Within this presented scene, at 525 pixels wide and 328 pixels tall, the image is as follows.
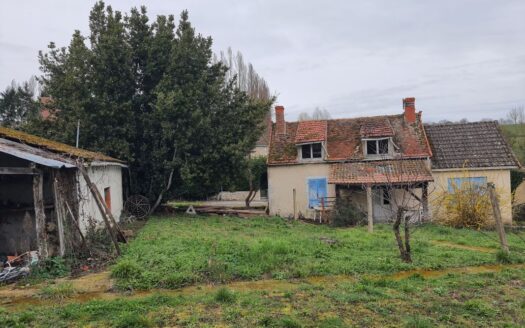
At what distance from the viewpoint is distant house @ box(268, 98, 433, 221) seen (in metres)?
21.8

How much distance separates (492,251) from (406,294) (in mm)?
5974

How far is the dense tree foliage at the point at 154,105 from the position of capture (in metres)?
19.9

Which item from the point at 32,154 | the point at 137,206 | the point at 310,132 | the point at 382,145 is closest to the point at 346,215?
the point at 382,145

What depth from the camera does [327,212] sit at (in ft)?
71.4

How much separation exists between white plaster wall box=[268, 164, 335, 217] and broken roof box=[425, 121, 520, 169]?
659 cm

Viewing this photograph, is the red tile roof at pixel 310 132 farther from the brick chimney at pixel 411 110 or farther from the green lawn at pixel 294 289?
the green lawn at pixel 294 289

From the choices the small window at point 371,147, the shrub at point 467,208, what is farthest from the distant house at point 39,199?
the shrub at point 467,208

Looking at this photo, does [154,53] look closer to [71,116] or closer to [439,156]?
[71,116]

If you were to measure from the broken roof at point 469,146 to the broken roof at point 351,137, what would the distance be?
117cm

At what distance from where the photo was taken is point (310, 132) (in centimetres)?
2395

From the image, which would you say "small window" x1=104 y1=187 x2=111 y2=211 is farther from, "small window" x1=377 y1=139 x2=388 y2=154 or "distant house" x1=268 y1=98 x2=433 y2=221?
"small window" x1=377 y1=139 x2=388 y2=154

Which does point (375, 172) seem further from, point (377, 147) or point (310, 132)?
point (310, 132)

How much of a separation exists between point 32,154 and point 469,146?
21.8 m

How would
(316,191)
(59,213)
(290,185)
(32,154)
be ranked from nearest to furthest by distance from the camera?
(32,154)
(59,213)
(316,191)
(290,185)
